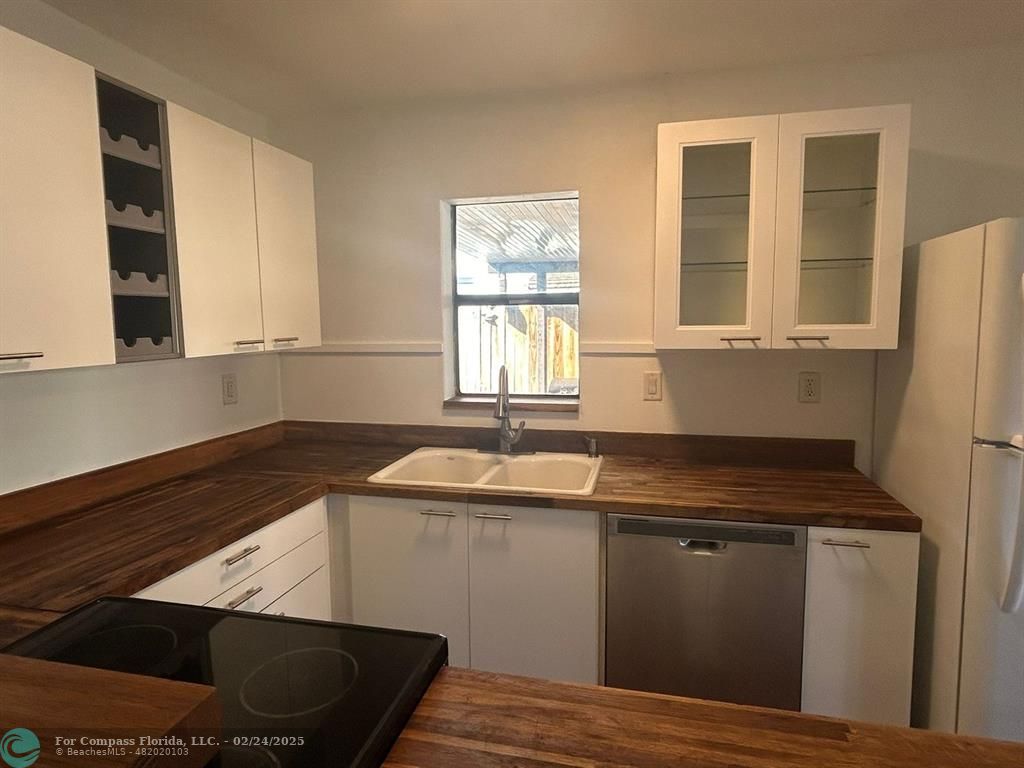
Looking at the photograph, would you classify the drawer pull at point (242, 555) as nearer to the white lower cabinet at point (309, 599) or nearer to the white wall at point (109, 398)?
the white lower cabinet at point (309, 599)

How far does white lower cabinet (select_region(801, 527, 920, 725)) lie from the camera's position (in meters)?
1.70

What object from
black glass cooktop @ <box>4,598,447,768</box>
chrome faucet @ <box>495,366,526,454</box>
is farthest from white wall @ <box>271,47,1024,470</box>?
black glass cooktop @ <box>4,598,447,768</box>

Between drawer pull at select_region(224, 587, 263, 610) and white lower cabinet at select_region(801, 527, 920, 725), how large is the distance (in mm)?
1690

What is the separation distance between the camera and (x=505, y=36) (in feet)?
6.23

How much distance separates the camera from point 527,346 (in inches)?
104

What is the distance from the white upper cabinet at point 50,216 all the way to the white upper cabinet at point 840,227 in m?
2.03

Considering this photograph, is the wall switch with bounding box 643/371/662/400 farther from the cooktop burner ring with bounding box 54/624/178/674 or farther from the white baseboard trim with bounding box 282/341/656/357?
the cooktop burner ring with bounding box 54/624/178/674

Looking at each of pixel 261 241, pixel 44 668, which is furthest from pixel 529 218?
pixel 44 668

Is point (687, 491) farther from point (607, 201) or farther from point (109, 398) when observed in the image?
point (109, 398)

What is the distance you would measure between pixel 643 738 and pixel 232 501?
1560 mm

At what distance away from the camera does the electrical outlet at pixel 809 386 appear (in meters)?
2.23

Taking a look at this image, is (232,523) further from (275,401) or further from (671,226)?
(671,226)

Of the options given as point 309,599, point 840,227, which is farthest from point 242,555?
point 840,227

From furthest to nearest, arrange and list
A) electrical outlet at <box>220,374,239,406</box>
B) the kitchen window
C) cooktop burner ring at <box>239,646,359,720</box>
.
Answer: the kitchen window < electrical outlet at <box>220,374,239,406</box> < cooktop burner ring at <box>239,646,359,720</box>
